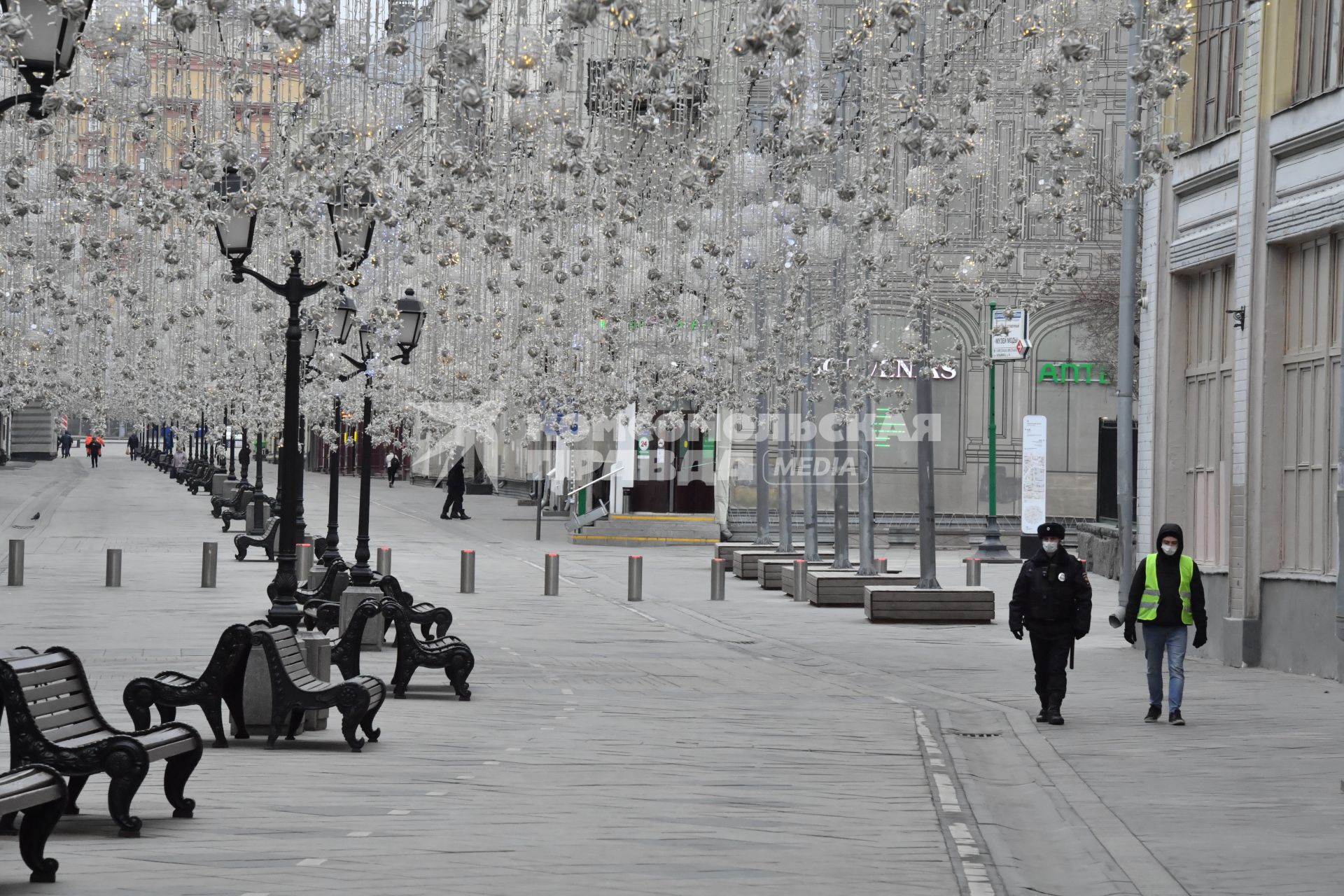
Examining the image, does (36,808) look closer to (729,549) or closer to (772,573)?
(772,573)

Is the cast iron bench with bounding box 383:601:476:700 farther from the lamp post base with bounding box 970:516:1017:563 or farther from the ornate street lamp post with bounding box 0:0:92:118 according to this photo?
the lamp post base with bounding box 970:516:1017:563

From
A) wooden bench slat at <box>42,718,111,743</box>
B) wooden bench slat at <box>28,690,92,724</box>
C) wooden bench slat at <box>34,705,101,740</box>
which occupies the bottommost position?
wooden bench slat at <box>42,718,111,743</box>

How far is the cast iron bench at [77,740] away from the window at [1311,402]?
1400cm

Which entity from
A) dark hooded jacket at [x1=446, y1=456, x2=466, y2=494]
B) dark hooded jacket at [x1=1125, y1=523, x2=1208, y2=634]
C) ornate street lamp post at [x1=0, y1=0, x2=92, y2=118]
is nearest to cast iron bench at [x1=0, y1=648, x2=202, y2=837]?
ornate street lamp post at [x1=0, y1=0, x2=92, y2=118]

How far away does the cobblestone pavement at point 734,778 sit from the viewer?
29.3 feet

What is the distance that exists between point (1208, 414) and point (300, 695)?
14140 millimetres

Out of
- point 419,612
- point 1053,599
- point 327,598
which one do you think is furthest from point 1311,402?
point 327,598

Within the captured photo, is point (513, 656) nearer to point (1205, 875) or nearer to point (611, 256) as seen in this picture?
point (611, 256)

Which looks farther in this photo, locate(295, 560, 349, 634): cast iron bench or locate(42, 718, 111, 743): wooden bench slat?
locate(295, 560, 349, 634): cast iron bench

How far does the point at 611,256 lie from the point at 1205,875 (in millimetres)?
11511

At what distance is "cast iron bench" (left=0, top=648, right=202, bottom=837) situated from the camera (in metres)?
9.18

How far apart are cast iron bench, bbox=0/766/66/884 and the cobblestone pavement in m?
0.12

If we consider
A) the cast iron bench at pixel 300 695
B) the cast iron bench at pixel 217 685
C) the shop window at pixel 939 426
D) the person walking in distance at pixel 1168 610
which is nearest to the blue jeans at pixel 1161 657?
the person walking in distance at pixel 1168 610

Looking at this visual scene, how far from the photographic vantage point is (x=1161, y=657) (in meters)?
16.2
